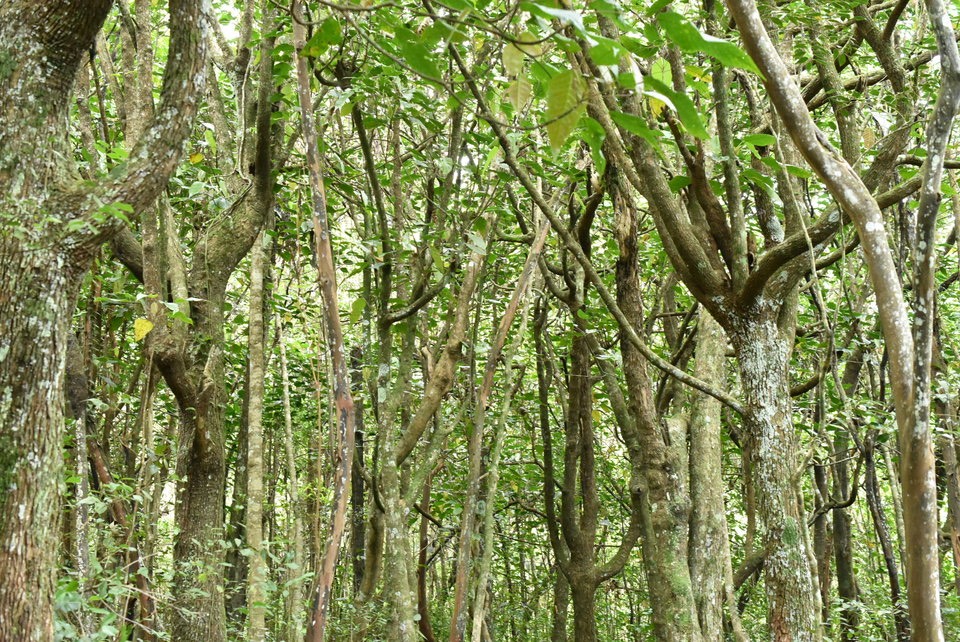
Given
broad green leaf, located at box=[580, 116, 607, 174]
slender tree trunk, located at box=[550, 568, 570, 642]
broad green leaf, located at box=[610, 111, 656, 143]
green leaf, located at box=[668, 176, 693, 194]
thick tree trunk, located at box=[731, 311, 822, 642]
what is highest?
green leaf, located at box=[668, 176, 693, 194]

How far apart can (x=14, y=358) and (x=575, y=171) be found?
3.08 meters

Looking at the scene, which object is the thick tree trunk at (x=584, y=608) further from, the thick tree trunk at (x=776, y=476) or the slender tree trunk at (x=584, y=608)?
→ the thick tree trunk at (x=776, y=476)

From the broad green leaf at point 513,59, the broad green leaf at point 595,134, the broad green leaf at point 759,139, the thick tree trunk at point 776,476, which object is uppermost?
the broad green leaf at point 759,139

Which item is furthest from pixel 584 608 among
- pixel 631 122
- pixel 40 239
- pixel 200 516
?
pixel 631 122

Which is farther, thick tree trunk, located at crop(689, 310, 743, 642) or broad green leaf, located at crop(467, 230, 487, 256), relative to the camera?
thick tree trunk, located at crop(689, 310, 743, 642)

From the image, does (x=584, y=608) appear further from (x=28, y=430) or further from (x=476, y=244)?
(x=28, y=430)

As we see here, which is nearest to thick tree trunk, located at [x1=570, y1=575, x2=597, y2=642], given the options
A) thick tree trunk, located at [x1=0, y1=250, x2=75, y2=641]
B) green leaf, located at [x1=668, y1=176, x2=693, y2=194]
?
green leaf, located at [x1=668, y1=176, x2=693, y2=194]

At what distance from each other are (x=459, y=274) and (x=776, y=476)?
2.80m

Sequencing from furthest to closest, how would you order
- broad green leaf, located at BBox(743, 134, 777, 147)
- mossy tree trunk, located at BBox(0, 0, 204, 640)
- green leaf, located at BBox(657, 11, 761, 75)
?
1. mossy tree trunk, located at BBox(0, 0, 204, 640)
2. broad green leaf, located at BBox(743, 134, 777, 147)
3. green leaf, located at BBox(657, 11, 761, 75)

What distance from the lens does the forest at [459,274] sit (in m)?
1.91

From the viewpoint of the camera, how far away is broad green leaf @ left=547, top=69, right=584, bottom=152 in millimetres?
1368

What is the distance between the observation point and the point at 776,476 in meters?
2.92

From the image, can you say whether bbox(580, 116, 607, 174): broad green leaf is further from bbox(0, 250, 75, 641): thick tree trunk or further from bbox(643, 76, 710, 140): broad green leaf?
bbox(0, 250, 75, 641): thick tree trunk

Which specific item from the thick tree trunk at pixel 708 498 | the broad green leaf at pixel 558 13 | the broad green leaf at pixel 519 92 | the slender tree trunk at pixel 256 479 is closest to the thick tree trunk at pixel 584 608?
the thick tree trunk at pixel 708 498
